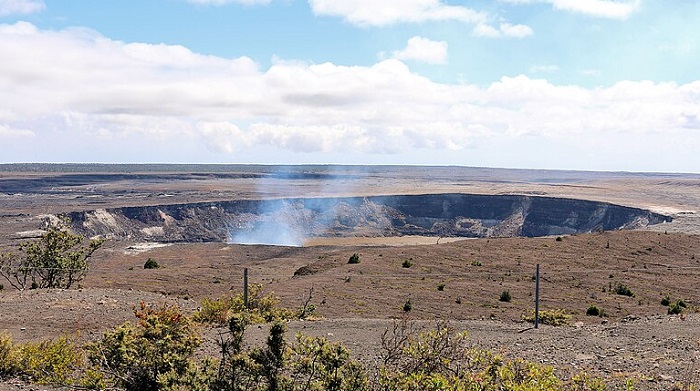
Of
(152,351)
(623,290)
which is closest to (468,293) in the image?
(623,290)

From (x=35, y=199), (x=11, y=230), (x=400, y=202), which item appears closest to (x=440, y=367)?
(x=11, y=230)

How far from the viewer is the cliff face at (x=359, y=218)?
7419 centimetres

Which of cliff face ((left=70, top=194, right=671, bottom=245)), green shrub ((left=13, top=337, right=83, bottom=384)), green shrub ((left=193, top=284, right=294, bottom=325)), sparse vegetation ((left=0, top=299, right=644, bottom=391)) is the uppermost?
sparse vegetation ((left=0, top=299, right=644, bottom=391))

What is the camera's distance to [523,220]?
3462 inches

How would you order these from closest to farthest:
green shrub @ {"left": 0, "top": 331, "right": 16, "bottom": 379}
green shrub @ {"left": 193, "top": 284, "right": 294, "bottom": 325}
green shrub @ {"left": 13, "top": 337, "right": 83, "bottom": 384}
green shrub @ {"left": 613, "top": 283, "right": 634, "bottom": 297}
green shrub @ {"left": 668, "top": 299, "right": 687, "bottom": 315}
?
green shrub @ {"left": 13, "top": 337, "right": 83, "bottom": 384}, green shrub @ {"left": 0, "top": 331, "right": 16, "bottom": 379}, green shrub @ {"left": 193, "top": 284, "right": 294, "bottom": 325}, green shrub @ {"left": 668, "top": 299, "right": 687, "bottom": 315}, green shrub @ {"left": 613, "top": 283, "right": 634, "bottom": 297}

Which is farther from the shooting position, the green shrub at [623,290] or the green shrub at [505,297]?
the green shrub at [623,290]

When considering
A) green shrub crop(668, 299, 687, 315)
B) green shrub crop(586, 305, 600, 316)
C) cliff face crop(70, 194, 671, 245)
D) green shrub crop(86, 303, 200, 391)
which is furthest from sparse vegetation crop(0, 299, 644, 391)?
cliff face crop(70, 194, 671, 245)

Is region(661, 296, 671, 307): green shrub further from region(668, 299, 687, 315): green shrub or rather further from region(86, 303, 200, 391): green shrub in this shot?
region(86, 303, 200, 391): green shrub

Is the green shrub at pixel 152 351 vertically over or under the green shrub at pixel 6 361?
over

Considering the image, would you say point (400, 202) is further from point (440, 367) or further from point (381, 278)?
point (440, 367)

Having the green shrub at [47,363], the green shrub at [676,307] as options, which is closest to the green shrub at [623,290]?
the green shrub at [676,307]

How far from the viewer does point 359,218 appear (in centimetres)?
8919

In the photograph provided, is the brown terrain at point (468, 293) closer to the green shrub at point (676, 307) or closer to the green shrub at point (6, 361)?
the green shrub at point (676, 307)

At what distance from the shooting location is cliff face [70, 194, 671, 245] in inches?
2921
